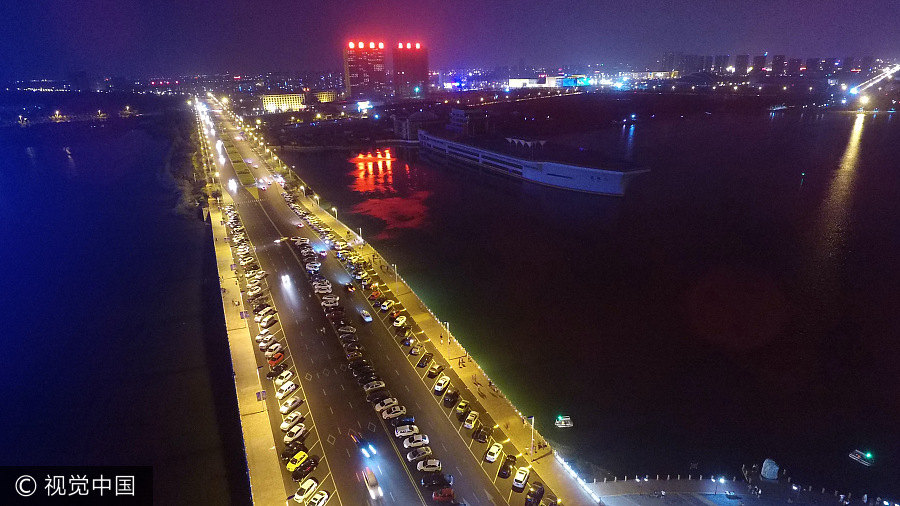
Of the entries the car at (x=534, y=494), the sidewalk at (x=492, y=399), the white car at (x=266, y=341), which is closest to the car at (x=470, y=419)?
the sidewalk at (x=492, y=399)

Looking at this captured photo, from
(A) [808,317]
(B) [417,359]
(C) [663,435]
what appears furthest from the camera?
(A) [808,317]

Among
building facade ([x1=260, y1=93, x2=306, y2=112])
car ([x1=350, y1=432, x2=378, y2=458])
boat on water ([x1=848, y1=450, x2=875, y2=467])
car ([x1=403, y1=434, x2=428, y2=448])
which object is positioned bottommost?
boat on water ([x1=848, y1=450, x2=875, y2=467])

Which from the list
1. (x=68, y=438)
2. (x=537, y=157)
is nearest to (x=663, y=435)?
(x=68, y=438)

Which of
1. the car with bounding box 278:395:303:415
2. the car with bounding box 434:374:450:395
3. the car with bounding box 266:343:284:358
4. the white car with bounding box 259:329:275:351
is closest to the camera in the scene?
the car with bounding box 278:395:303:415

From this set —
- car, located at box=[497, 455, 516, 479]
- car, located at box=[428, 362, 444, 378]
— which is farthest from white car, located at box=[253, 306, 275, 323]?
car, located at box=[497, 455, 516, 479]

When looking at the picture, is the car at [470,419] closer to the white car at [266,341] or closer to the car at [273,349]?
the car at [273,349]

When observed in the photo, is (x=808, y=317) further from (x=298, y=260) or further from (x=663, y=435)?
(x=298, y=260)

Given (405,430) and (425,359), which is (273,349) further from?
(405,430)

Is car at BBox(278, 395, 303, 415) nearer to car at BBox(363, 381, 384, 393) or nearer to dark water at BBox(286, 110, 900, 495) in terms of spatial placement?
car at BBox(363, 381, 384, 393)
